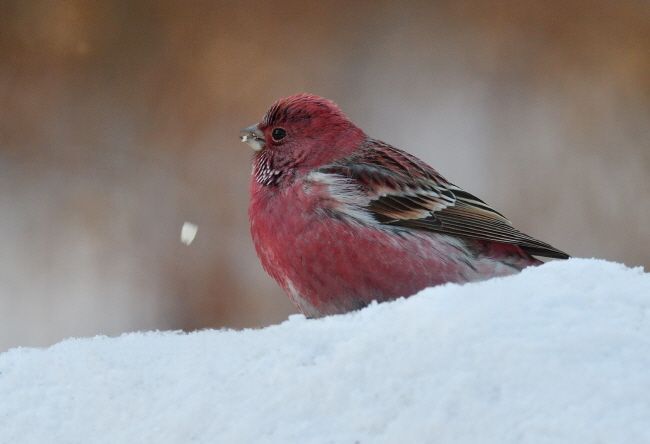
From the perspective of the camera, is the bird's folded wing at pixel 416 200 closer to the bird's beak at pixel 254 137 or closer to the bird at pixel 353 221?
the bird at pixel 353 221

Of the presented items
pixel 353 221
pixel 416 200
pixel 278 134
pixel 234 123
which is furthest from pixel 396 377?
pixel 234 123

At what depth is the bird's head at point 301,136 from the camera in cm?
254

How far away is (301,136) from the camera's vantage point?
8.52 ft

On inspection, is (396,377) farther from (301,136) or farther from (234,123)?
(234,123)

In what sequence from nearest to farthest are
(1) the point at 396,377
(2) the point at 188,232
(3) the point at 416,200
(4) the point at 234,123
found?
(1) the point at 396,377
(3) the point at 416,200
(2) the point at 188,232
(4) the point at 234,123

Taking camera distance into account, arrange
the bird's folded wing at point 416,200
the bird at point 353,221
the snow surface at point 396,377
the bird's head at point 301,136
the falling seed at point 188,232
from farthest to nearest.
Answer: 1. the falling seed at point 188,232
2. the bird's head at point 301,136
3. the bird's folded wing at point 416,200
4. the bird at point 353,221
5. the snow surface at point 396,377

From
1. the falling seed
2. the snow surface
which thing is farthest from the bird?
the falling seed

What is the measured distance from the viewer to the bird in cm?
217

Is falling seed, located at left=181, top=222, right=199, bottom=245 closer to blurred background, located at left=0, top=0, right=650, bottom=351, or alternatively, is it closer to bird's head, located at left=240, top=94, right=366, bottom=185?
blurred background, located at left=0, top=0, right=650, bottom=351

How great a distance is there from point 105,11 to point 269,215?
1.64 metres

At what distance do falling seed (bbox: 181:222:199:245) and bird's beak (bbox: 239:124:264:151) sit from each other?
0.83 metres

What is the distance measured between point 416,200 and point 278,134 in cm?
45

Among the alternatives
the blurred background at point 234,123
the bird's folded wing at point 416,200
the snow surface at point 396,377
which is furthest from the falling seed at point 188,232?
the snow surface at point 396,377

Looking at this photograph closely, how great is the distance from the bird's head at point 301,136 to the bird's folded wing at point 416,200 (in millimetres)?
57
